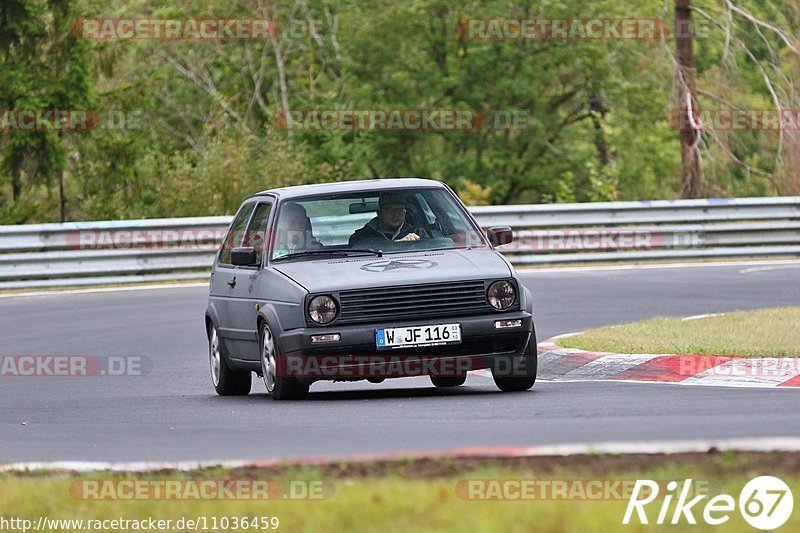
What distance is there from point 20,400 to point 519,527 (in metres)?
7.63

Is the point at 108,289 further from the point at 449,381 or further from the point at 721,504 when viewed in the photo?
the point at 721,504

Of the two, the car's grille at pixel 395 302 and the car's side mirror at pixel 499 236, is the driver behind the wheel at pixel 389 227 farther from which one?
the car's grille at pixel 395 302

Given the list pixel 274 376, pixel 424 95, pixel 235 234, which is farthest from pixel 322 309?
pixel 424 95

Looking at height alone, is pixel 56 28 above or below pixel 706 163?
above

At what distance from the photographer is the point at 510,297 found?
11000 mm

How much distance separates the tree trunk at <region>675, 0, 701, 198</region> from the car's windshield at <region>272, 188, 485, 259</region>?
67.7 feet

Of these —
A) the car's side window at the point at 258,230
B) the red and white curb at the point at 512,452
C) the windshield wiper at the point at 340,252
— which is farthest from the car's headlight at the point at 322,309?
the red and white curb at the point at 512,452

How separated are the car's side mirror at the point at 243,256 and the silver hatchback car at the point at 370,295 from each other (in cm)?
1

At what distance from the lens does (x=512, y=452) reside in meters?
7.07

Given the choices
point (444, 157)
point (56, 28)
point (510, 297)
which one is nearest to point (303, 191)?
point (510, 297)

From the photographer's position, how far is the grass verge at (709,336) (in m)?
12.8

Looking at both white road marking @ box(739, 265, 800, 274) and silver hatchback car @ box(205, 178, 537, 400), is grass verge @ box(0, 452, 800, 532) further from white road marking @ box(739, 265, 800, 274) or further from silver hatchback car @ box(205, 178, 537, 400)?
white road marking @ box(739, 265, 800, 274)

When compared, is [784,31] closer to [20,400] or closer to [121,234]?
[121,234]

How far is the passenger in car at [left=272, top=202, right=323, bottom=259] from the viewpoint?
39.0ft
